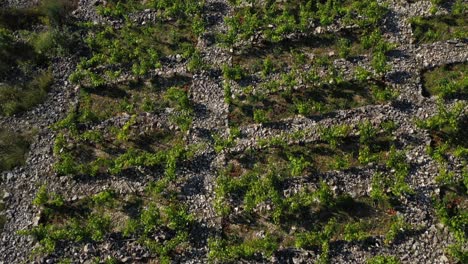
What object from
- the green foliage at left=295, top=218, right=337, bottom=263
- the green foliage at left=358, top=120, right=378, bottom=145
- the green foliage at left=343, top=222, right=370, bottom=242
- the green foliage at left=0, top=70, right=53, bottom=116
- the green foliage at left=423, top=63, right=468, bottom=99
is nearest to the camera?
the green foliage at left=343, top=222, right=370, bottom=242

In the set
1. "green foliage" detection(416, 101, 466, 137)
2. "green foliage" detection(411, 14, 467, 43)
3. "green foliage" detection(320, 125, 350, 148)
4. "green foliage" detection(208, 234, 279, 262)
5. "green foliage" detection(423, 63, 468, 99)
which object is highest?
"green foliage" detection(411, 14, 467, 43)

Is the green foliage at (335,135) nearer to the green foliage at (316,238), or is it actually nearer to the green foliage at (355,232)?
the green foliage at (355,232)

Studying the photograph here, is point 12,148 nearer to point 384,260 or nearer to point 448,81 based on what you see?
point 384,260

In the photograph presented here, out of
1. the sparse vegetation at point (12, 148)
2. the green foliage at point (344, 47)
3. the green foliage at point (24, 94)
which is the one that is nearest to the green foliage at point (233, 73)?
the green foliage at point (344, 47)

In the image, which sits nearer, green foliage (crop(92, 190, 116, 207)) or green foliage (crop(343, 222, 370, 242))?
green foliage (crop(343, 222, 370, 242))

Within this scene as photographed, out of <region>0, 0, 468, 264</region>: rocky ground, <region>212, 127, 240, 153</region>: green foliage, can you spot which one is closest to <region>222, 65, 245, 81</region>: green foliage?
<region>0, 0, 468, 264</region>: rocky ground

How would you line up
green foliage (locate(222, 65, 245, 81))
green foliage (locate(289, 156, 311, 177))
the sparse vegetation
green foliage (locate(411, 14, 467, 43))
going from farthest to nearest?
green foliage (locate(222, 65, 245, 81)) → green foliage (locate(411, 14, 467, 43)) → the sparse vegetation → green foliage (locate(289, 156, 311, 177))

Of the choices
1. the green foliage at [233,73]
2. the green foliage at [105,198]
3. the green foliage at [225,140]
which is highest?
the green foliage at [233,73]

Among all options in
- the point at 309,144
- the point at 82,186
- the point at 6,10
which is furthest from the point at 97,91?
the point at 309,144

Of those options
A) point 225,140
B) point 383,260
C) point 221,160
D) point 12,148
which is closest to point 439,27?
point 225,140

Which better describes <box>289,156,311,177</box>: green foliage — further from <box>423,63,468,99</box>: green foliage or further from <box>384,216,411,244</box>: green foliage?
<box>423,63,468,99</box>: green foliage
